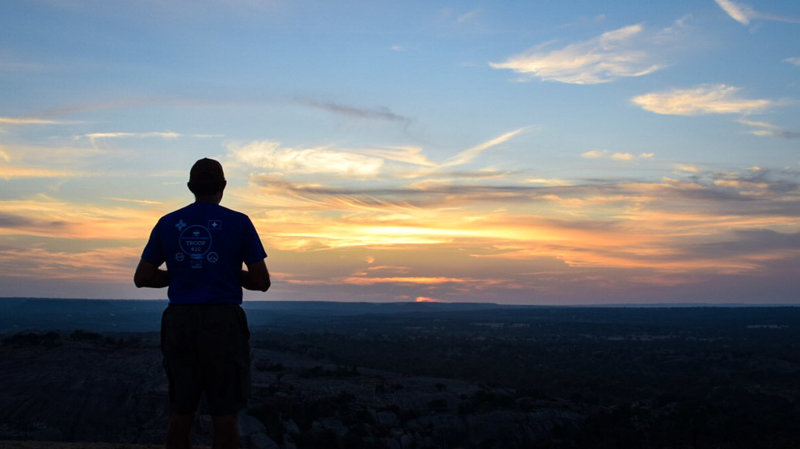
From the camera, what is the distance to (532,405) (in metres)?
29.5

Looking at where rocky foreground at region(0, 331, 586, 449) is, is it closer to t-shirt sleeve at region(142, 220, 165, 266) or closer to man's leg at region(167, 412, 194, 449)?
man's leg at region(167, 412, 194, 449)

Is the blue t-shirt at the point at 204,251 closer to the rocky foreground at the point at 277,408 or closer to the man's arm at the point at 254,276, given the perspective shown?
the man's arm at the point at 254,276

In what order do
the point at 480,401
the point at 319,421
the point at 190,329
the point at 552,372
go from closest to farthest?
the point at 190,329, the point at 319,421, the point at 480,401, the point at 552,372

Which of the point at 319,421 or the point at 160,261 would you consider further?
the point at 319,421

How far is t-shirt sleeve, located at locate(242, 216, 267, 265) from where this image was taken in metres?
4.79

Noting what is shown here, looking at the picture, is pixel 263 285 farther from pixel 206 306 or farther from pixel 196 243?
pixel 196 243

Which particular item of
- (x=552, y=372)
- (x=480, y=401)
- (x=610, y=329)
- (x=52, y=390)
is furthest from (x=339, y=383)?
(x=610, y=329)

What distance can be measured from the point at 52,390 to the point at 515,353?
46.3 metres

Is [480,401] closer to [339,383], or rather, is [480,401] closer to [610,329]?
[339,383]

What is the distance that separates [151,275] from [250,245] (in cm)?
72

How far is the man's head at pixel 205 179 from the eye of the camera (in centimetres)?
495

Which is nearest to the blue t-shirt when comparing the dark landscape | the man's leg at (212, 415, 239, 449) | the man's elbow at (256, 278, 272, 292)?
the man's elbow at (256, 278, 272, 292)

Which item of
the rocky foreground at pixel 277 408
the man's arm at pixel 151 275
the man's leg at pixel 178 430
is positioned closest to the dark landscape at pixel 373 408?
the rocky foreground at pixel 277 408

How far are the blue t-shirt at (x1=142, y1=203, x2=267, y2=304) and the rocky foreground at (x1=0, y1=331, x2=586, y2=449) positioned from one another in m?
15.3
